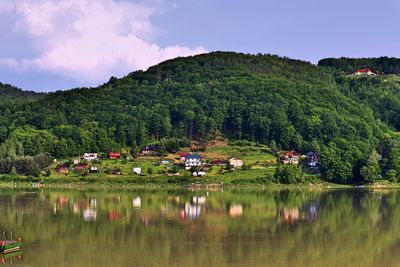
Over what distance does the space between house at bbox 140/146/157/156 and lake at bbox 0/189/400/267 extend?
203 ft

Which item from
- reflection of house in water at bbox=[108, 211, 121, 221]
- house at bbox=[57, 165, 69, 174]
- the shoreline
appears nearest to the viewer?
reflection of house in water at bbox=[108, 211, 121, 221]

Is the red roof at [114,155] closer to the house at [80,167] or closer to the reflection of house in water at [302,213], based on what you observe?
the house at [80,167]

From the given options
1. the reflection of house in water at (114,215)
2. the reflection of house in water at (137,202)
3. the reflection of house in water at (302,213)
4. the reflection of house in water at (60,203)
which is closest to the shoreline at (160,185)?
the reflection of house in water at (60,203)

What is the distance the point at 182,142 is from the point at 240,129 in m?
21.6

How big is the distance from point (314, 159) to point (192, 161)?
28223mm

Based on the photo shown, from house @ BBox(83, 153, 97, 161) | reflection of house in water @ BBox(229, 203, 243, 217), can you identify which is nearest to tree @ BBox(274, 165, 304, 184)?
house @ BBox(83, 153, 97, 161)

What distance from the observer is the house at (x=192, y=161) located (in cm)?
13491

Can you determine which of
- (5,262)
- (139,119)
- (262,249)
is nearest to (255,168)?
(139,119)

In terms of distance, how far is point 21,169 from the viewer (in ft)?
431

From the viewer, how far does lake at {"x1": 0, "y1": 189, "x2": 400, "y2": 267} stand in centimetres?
4016

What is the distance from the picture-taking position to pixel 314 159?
144m

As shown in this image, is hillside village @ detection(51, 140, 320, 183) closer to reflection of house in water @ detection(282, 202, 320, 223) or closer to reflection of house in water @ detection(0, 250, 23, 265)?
reflection of house in water @ detection(282, 202, 320, 223)

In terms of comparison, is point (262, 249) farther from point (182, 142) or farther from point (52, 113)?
point (52, 113)

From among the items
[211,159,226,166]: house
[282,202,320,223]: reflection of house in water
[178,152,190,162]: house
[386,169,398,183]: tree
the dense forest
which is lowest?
[282,202,320,223]: reflection of house in water
